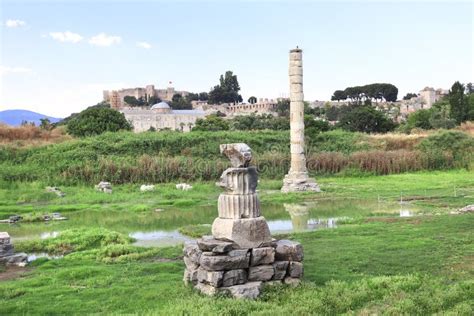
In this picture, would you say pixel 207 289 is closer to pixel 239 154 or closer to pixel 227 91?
pixel 239 154

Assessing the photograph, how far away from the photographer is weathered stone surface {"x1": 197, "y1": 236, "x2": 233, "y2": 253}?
9.36 m

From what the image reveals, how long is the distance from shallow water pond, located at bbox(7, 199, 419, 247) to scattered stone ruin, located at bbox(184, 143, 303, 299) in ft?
19.9

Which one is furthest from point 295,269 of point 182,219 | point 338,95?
point 338,95

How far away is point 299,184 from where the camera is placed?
28500 mm

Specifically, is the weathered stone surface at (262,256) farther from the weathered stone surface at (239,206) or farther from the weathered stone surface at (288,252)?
the weathered stone surface at (239,206)

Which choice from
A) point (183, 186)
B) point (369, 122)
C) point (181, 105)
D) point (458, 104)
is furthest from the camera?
point (181, 105)

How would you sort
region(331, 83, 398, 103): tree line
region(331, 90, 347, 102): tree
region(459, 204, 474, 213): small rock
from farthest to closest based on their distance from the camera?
region(331, 90, 347, 102): tree, region(331, 83, 398, 103): tree line, region(459, 204, 474, 213): small rock

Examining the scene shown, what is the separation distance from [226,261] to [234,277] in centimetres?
29

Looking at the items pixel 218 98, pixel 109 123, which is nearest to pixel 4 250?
pixel 109 123

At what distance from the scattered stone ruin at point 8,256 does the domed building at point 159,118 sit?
87447mm

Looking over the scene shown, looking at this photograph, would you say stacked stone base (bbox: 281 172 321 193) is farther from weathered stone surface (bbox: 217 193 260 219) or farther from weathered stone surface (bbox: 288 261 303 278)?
weathered stone surface (bbox: 288 261 303 278)

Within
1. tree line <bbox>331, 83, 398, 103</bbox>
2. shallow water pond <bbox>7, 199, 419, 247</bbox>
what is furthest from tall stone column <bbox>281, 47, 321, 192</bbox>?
tree line <bbox>331, 83, 398, 103</bbox>

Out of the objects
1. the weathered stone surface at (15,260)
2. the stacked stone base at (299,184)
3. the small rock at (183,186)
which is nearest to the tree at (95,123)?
A: the small rock at (183,186)

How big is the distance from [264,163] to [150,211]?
13.9 m
